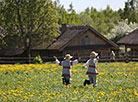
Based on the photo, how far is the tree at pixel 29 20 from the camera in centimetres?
3841

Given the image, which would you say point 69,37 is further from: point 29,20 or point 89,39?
point 29,20

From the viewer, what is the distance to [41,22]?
39469 mm

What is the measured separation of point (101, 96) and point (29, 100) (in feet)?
8.92

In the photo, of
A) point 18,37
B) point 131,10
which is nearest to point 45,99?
point 18,37

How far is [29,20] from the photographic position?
128 feet

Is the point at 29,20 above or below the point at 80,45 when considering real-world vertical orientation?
above

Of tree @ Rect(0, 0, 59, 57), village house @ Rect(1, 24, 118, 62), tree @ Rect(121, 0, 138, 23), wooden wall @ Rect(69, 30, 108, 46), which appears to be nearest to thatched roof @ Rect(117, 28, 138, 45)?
village house @ Rect(1, 24, 118, 62)

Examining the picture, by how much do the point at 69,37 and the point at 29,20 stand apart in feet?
22.1

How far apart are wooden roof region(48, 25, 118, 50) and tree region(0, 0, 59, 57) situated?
62.0 inches

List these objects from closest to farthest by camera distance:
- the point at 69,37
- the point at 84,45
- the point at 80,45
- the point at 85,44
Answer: the point at 80,45 < the point at 84,45 < the point at 85,44 < the point at 69,37

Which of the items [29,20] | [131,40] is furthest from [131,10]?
[29,20]

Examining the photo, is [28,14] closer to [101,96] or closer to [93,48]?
[93,48]

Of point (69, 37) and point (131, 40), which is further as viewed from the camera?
point (69, 37)

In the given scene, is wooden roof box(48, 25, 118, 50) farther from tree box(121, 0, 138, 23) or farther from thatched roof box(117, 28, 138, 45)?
tree box(121, 0, 138, 23)
